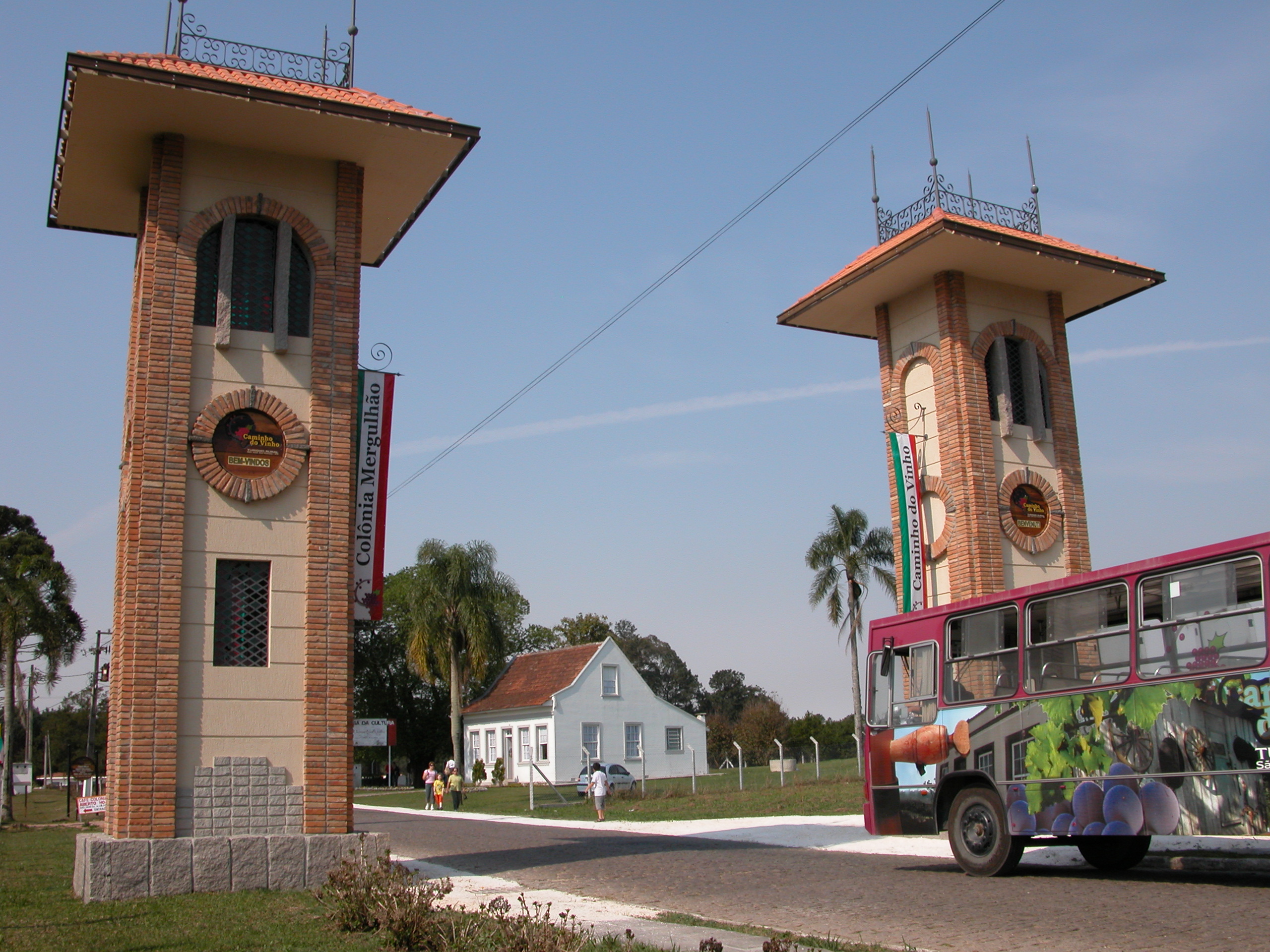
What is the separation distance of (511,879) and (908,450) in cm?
1086

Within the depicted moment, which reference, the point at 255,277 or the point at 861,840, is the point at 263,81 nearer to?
the point at 255,277

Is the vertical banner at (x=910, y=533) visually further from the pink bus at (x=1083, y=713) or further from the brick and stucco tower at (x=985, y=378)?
the pink bus at (x=1083, y=713)

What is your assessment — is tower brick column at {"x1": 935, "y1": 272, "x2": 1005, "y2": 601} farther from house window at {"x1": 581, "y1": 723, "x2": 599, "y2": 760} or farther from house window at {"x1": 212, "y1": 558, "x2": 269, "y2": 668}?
house window at {"x1": 581, "y1": 723, "x2": 599, "y2": 760}

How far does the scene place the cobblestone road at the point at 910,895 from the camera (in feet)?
28.8

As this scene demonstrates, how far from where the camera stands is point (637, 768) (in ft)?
189

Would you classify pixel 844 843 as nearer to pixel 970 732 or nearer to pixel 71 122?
pixel 970 732

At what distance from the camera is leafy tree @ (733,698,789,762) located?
6469cm

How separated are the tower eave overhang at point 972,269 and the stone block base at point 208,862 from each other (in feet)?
43.5

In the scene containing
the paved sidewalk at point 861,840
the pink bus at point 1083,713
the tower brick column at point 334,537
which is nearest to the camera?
the pink bus at point 1083,713

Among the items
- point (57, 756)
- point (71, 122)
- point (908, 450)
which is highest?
point (71, 122)

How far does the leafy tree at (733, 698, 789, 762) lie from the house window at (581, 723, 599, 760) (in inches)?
427

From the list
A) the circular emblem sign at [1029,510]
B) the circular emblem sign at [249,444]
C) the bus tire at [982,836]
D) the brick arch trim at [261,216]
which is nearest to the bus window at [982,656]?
the bus tire at [982,836]

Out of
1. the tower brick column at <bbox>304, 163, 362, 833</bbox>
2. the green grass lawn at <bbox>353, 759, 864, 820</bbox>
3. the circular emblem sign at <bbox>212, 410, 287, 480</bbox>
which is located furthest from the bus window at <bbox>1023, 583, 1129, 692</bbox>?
the green grass lawn at <bbox>353, 759, 864, 820</bbox>

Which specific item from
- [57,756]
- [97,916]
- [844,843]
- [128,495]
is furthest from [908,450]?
[57,756]
